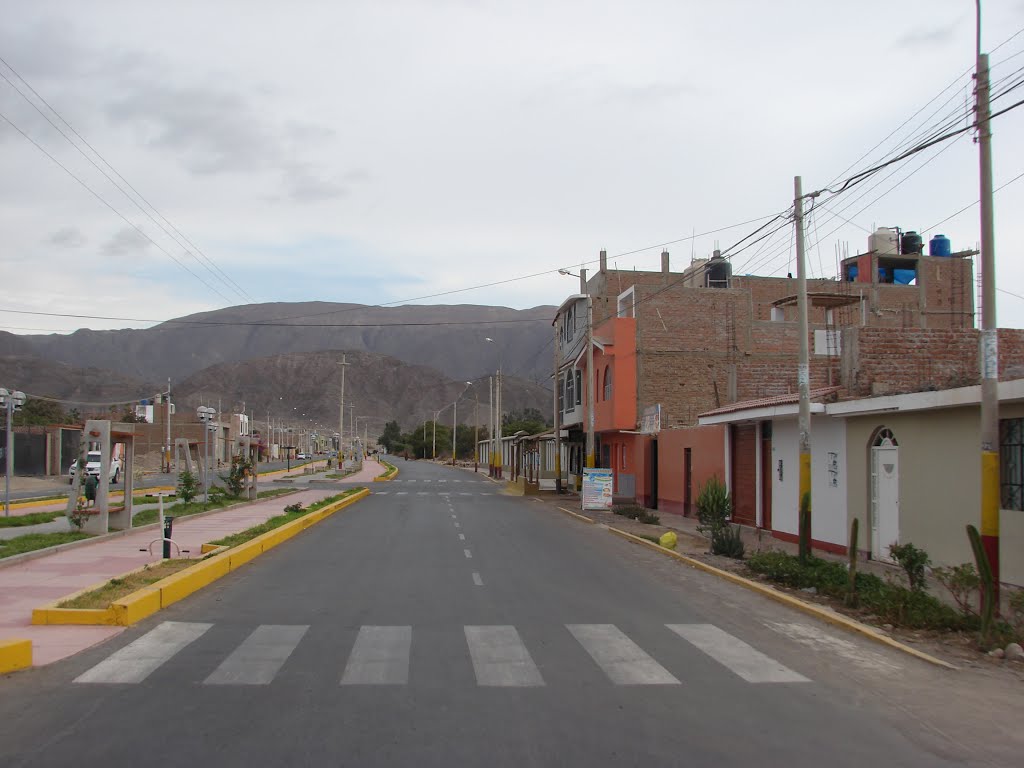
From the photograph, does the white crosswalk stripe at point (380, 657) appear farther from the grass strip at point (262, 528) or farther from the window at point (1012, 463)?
the window at point (1012, 463)

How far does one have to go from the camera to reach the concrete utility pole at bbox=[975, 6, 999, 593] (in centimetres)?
1027

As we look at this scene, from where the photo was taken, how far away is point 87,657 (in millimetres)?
8422

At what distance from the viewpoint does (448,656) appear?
878 cm

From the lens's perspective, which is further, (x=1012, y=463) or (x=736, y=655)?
(x=1012, y=463)

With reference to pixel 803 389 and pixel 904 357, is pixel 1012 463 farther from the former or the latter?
pixel 904 357

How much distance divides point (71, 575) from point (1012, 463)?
46.5ft

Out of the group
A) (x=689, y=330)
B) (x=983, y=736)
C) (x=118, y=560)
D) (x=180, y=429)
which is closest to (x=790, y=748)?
(x=983, y=736)

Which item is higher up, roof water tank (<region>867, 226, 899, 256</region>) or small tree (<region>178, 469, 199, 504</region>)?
roof water tank (<region>867, 226, 899, 256</region>)

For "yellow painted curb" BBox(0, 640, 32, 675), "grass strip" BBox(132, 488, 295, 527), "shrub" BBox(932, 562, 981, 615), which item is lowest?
"grass strip" BBox(132, 488, 295, 527)

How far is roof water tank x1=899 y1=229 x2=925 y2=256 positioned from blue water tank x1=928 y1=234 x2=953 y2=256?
2.57ft

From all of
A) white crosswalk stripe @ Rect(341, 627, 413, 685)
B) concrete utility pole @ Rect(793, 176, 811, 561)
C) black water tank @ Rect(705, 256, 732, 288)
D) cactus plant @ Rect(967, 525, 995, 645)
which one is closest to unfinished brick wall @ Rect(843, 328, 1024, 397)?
concrete utility pole @ Rect(793, 176, 811, 561)

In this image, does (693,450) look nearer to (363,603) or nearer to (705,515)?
(705,515)

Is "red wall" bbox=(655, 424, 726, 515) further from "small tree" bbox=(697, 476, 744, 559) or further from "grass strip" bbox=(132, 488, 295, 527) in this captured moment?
"grass strip" bbox=(132, 488, 295, 527)

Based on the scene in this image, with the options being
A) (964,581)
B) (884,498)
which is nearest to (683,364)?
(884,498)
